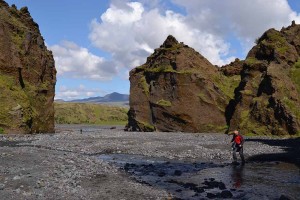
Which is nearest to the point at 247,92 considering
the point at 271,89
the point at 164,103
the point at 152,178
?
the point at 271,89

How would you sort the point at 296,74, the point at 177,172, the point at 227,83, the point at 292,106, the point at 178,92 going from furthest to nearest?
the point at 227,83 → the point at 178,92 → the point at 296,74 → the point at 292,106 → the point at 177,172

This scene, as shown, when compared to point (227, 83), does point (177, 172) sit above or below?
below

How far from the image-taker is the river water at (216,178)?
870 inches

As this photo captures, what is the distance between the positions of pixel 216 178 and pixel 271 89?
61.2 m

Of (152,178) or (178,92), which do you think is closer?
(152,178)

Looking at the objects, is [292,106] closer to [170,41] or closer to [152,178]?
[170,41]

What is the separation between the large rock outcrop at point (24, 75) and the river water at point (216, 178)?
39.1 meters

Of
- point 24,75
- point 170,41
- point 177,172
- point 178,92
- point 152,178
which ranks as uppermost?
point 170,41

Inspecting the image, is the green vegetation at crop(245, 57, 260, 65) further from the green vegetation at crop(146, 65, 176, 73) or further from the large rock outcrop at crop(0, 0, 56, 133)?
the large rock outcrop at crop(0, 0, 56, 133)

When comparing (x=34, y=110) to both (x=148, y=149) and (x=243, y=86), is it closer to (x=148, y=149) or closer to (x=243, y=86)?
(x=148, y=149)

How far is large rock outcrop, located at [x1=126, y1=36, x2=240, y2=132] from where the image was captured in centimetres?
9831

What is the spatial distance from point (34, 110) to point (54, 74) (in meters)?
22.8

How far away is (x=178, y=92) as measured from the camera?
334ft

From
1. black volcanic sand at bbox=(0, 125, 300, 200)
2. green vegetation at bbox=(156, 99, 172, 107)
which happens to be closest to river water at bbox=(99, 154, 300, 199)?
black volcanic sand at bbox=(0, 125, 300, 200)
